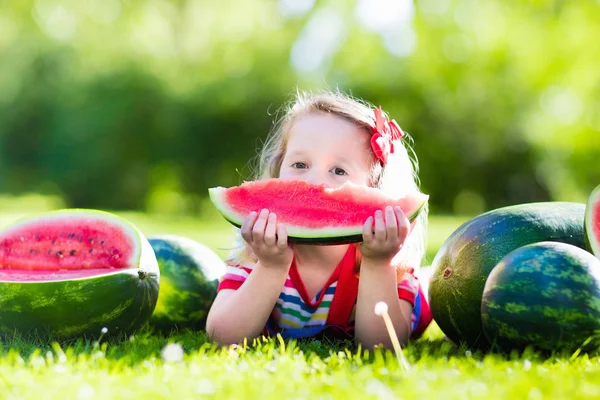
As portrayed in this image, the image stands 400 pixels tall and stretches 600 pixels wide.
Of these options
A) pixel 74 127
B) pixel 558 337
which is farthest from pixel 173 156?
pixel 558 337

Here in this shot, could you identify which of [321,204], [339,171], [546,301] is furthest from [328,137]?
[546,301]

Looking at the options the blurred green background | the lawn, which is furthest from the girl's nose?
the blurred green background

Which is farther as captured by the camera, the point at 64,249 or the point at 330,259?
the point at 330,259

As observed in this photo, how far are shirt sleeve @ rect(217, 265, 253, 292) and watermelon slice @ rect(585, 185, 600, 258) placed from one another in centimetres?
190

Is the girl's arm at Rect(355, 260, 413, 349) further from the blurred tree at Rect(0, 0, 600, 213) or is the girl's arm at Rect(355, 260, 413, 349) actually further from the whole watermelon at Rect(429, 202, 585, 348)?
the blurred tree at Rect(0, 0, 600, 213)

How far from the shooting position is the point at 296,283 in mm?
3924

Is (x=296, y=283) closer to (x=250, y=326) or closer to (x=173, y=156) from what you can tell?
(x=250, y=326)

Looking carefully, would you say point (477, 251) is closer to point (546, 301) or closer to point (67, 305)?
point (546, 301)

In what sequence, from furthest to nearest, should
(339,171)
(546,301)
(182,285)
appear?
(182,285), (339,171), (546,301)

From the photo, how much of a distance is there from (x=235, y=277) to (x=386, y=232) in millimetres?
1070

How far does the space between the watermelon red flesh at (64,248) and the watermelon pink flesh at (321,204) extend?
64cm

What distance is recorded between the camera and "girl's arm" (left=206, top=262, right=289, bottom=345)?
3.55 m

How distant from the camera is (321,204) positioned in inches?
140

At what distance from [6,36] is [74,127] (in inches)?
343
